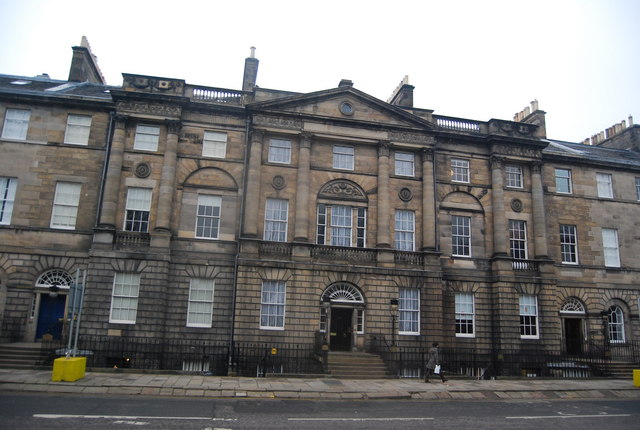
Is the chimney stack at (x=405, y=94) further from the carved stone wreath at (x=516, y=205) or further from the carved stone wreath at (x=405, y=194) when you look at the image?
the carved stone wreath at (x=516, y=205)

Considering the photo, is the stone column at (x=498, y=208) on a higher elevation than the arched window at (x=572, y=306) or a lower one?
higher

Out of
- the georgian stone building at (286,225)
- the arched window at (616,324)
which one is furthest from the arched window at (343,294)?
the arched window at (616,324)

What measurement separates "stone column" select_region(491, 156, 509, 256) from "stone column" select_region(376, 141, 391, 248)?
21.3 feet

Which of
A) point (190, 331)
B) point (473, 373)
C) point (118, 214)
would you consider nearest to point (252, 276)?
point (190, 331)

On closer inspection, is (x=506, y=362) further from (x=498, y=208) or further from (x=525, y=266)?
(x=498, y=208)

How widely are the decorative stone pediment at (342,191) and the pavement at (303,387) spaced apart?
31.7 ft

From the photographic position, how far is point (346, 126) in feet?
84.5

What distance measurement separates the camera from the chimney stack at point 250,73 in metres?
27.5

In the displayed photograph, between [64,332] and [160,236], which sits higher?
[160,236]

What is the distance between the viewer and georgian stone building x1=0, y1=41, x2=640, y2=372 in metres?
22.6

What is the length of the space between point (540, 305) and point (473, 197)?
705 centimetres

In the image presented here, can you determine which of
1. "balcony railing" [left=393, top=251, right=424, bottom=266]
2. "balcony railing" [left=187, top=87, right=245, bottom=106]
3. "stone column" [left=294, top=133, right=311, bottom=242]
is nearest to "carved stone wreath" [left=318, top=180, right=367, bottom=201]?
"stone column" [left=294, top=133, right=311, bottom=242]

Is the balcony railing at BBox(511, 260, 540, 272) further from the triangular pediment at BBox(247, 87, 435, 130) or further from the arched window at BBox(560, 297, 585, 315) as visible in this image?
→ the triangular pediment at BBox(247, 87, 435, 130)

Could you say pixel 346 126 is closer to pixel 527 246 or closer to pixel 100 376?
pixel 527 246
